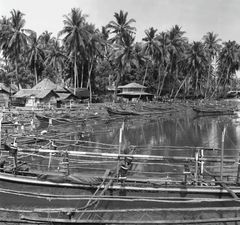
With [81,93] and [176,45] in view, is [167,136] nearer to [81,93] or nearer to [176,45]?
[81,93]

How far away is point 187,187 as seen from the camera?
41.9ft

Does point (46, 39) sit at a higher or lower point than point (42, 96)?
higher

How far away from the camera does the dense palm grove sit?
6238 cm

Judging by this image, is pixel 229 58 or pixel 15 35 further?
pixel 229 58

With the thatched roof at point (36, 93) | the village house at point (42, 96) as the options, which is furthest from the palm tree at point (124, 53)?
the thatched roof at point (36, 93)

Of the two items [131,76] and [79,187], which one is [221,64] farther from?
[79,187]

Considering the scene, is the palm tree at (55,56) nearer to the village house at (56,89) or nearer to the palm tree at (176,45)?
the village house at (56,89)

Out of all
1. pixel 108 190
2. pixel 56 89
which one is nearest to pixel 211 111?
pixel 56 89

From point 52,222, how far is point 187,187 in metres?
5.24

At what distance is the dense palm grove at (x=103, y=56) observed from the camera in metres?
62.4

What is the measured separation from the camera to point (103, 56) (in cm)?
7712

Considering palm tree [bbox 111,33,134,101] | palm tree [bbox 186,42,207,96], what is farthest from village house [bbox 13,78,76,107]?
A: palm tree [bbox 186,42,207,96]

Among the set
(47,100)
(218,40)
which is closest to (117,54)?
(47,100)

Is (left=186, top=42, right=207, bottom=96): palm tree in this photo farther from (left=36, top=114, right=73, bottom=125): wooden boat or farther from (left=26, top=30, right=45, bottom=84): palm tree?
(left=36, top=114, right=73, bottom=125): wooden boat
